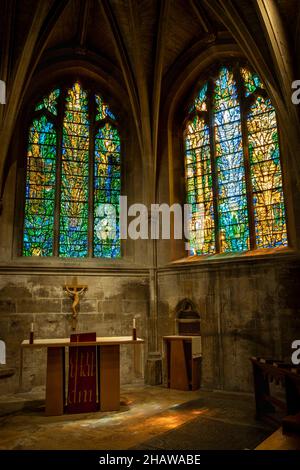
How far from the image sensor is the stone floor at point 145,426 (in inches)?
194

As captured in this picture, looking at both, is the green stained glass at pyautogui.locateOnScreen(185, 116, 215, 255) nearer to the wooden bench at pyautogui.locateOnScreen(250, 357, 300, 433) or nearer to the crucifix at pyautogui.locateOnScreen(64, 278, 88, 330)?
the crucifix at pyautogui.locateOnScreen(64, 278, 88, 330)

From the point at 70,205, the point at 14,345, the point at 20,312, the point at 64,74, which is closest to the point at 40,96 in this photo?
the point at 64,74

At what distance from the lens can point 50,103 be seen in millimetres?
10828

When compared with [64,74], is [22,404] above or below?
below

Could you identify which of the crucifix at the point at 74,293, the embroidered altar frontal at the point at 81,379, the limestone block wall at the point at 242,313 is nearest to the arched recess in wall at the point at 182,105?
the limestone block wall at the point at 242,313

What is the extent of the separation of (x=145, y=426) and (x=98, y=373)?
1387 millimetres

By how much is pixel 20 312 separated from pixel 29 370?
1287 millimetres

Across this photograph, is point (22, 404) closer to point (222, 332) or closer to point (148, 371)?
point (148, 371)

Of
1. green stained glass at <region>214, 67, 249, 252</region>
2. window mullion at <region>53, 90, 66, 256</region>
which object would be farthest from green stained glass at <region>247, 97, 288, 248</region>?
window mullion at <region>53, 90, 66, 256</region>

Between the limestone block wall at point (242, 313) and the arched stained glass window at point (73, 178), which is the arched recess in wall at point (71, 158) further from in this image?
the limestone block wall at point (242, 313)

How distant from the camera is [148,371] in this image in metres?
9.41

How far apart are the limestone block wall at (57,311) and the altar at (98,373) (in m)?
2.41

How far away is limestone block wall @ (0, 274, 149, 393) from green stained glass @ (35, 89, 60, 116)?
456 cm

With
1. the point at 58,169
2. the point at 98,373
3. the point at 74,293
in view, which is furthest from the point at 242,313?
the point at 58,169
